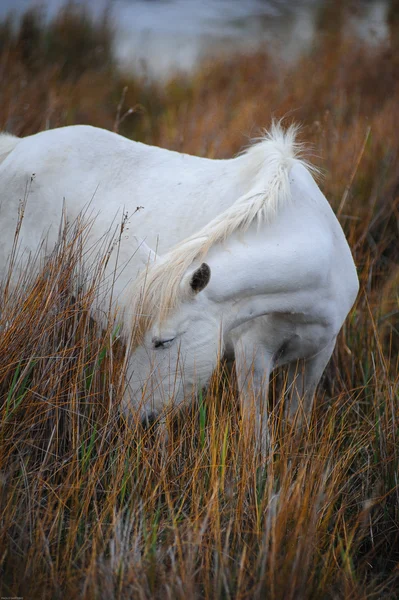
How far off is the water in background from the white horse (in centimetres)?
371

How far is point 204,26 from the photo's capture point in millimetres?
8812

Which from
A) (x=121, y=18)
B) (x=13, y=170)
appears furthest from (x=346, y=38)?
(x=13, y=170)

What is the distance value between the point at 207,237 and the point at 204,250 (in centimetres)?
8

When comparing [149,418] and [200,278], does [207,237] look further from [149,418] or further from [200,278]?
[149,418]

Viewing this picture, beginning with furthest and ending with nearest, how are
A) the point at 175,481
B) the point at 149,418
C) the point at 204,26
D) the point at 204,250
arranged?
the point at 204,26, the point at 149,418, the point at 204,250, the point at 175,481

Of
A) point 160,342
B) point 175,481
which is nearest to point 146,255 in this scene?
point 160,342

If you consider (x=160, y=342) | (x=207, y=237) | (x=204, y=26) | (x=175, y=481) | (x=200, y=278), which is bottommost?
(x=175, y=481)

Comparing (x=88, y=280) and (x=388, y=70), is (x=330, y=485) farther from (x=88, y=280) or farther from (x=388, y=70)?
(x=388, y=70)

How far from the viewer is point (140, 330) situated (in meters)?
2.08

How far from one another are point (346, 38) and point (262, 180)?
6.28 meters

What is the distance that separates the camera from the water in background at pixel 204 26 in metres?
6.82

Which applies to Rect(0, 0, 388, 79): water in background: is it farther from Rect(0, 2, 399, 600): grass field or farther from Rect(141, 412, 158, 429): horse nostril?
Rect(141, 412, 158, 429): horse nostril

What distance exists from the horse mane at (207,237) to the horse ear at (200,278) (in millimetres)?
57

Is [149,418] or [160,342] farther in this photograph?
[149,418]
